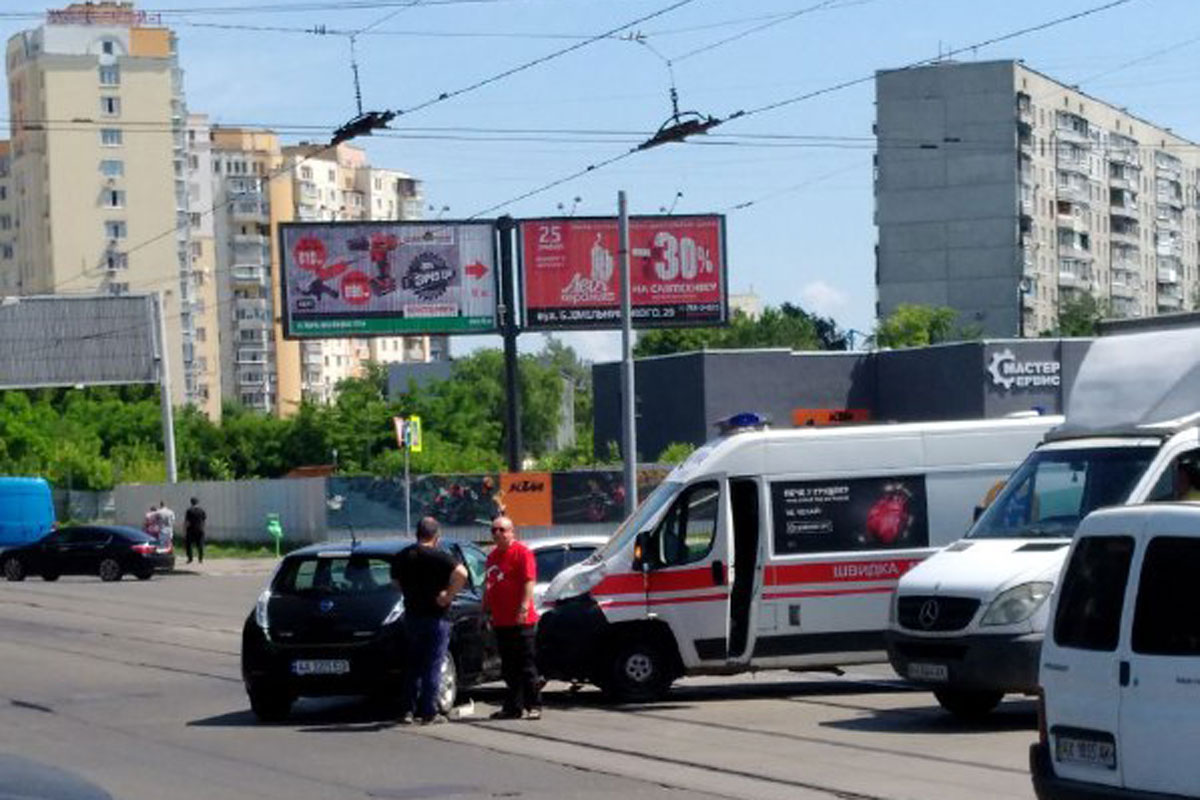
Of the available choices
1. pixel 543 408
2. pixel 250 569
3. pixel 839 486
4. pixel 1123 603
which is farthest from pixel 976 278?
pixel 1123 603

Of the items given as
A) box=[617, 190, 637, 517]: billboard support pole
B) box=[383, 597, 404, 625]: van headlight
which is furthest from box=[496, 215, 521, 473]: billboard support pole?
box=[383, 597, 404, 625]: van headlight

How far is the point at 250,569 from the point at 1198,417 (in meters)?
39.4

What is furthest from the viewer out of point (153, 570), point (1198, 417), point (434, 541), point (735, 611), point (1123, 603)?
point (153, 570)

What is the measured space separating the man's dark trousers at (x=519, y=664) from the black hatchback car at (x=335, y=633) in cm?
67

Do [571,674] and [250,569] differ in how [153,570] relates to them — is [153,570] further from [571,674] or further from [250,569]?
[571,674]

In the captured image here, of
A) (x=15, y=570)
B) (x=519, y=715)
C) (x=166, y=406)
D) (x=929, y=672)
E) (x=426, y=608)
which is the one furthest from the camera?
(x=166, y=406)

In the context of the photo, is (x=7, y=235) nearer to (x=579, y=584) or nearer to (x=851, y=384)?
(x=851, y=384)

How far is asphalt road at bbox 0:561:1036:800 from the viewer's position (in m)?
14.2

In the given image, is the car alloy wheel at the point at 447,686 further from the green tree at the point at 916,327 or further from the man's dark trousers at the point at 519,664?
the green tree at the point at 916,327

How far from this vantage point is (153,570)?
50625 millimetres

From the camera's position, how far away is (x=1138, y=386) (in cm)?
1697

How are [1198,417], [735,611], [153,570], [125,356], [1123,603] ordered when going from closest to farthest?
[1123,603] → [1198,417] → [735,611] → [153,570] → [125,356]

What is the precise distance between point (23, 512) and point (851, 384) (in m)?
33.4

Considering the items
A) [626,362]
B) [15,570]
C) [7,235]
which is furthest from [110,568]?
[7,235]
